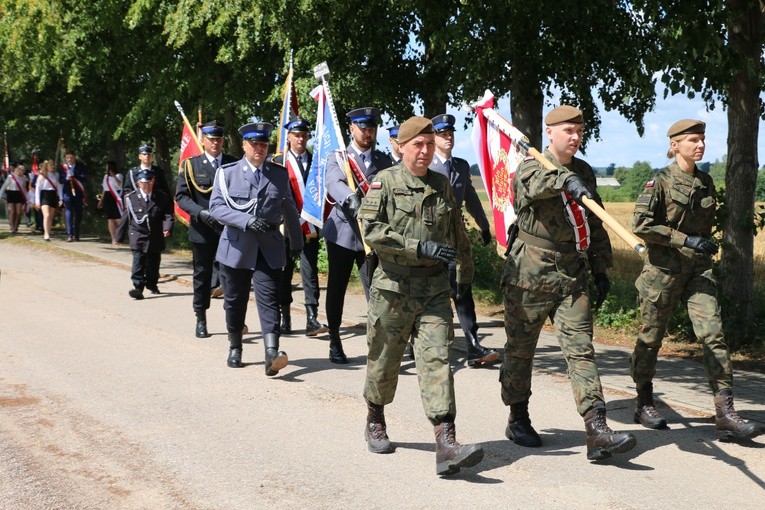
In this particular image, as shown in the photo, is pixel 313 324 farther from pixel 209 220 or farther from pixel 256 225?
pixel 256 225

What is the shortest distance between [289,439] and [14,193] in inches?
792

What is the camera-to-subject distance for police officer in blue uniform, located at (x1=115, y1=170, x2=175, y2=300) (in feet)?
42.2

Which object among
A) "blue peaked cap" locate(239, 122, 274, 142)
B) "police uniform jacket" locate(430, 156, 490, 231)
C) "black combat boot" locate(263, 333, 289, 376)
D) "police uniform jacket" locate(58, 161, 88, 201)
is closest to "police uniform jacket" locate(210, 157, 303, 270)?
"blue peaked cap" locate(239, 122, 274, 142)

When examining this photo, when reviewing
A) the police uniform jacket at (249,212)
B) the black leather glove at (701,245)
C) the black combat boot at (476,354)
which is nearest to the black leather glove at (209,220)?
the police uniform jacket at (249,212)

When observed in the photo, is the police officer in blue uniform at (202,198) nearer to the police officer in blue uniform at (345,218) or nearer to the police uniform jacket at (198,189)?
the police uniform jacket at (198,189)

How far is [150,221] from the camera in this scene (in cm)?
1321

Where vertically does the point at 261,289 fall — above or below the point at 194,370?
above

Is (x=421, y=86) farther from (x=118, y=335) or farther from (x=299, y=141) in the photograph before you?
(x=118, y=335)

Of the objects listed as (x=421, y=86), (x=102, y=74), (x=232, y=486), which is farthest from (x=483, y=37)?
(x=102, y=74)

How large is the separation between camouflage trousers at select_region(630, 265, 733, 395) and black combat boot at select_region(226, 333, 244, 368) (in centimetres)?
348

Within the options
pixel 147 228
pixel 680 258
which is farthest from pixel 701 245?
pixel 147 228

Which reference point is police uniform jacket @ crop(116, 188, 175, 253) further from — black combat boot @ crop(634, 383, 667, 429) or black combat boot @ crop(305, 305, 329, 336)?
black combat boot @ crop(634, 383, 667, 429)

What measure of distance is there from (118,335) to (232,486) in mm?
5056

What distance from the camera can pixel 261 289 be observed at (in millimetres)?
8383
